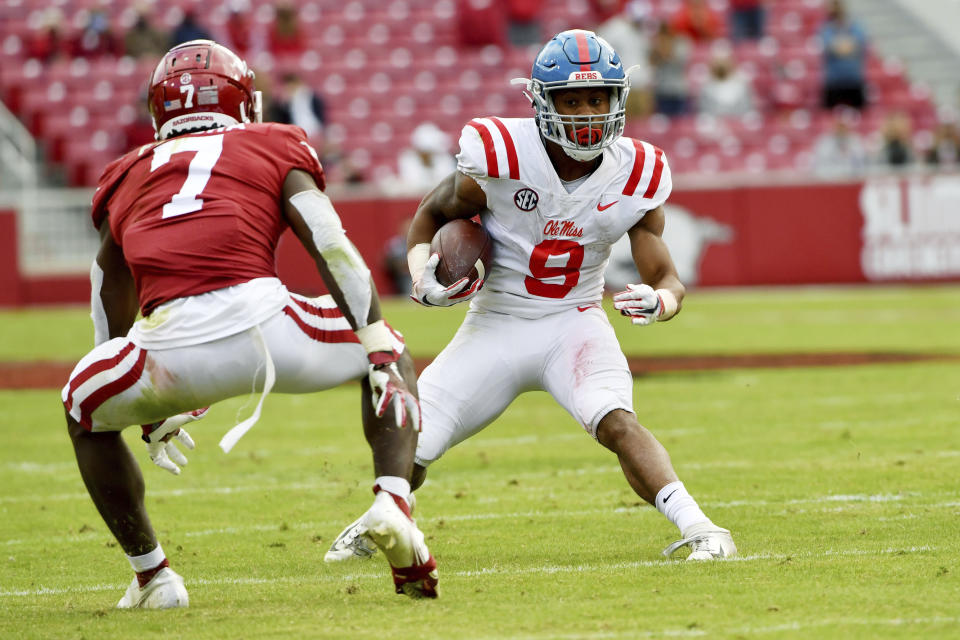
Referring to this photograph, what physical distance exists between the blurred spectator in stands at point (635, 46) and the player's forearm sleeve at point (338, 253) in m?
12.7

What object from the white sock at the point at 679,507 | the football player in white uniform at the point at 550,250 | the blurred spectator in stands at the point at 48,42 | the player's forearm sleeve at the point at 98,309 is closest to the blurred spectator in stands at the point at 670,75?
the blurred spectator in stands at the point at 48,42

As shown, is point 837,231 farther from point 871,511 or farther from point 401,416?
point 401,416

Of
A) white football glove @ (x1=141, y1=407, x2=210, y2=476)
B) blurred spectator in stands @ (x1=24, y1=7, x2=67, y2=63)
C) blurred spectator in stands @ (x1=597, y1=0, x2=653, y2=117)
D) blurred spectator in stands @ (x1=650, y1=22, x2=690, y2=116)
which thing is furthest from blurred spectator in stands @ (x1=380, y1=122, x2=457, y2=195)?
white football glove @ (x1=141, y1=407, x2=210, y2=476)

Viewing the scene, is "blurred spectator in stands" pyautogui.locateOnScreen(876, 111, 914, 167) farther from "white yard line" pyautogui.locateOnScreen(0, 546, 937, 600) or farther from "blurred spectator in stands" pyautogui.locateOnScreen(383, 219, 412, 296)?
"white yard line" pyautogui.locateOnScreen(0, 546, 937, 600)

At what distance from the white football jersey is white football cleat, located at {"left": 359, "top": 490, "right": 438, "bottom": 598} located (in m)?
1.30

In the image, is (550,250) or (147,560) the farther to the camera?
(550,250)

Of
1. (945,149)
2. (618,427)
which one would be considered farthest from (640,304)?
(945,149)

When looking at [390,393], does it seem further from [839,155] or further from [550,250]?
[839,155]

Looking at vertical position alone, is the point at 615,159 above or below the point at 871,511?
above

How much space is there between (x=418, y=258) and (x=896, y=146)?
12223 millimetres

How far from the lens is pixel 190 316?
148 inches

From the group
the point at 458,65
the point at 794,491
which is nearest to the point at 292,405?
the point at 794,491

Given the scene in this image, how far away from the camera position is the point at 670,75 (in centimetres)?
1733

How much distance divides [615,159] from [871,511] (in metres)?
1.45
